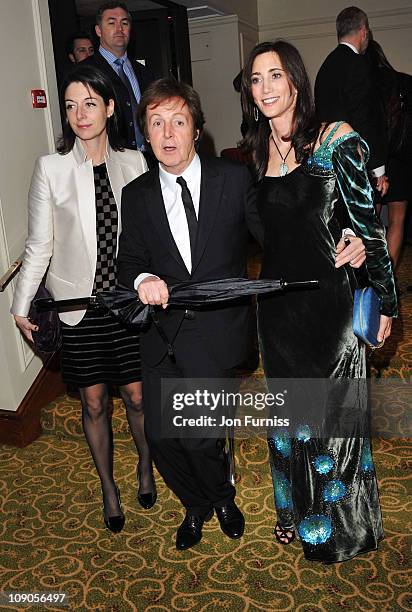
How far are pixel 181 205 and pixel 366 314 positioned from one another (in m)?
0.74

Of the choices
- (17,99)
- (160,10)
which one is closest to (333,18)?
(160,10)

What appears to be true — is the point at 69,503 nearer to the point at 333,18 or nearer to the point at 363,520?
the point at 363,520

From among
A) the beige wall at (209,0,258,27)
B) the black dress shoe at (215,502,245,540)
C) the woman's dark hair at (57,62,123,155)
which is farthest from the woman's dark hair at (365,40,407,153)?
the beige wall at (209,0,258,27)

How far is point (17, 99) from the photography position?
3545 mm

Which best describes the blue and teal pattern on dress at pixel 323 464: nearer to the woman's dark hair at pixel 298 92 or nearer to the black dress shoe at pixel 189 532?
the black dress shoe at pixel 189 532

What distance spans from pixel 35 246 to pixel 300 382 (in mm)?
1163

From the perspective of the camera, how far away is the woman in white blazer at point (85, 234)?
8.34 ft

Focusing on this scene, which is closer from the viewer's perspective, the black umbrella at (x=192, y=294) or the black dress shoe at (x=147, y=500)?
the black umbrella at (x=192, y=294)

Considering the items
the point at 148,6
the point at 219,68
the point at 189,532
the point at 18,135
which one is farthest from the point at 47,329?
the point at 219,68

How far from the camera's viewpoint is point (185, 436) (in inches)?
98.0

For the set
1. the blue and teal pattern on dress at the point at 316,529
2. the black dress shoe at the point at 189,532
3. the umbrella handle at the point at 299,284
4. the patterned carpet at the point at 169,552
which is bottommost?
the patterned carpet at the point at 169,552

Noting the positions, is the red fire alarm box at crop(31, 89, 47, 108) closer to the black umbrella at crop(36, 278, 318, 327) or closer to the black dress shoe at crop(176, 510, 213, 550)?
the black umbrella at crop(36, 278, 318, 327)

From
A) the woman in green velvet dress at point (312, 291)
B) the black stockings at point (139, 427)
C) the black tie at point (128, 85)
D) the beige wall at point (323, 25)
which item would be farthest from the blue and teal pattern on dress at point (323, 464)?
the beige wall at point (323, 25)

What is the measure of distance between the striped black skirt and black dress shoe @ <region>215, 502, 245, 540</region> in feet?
2.23
